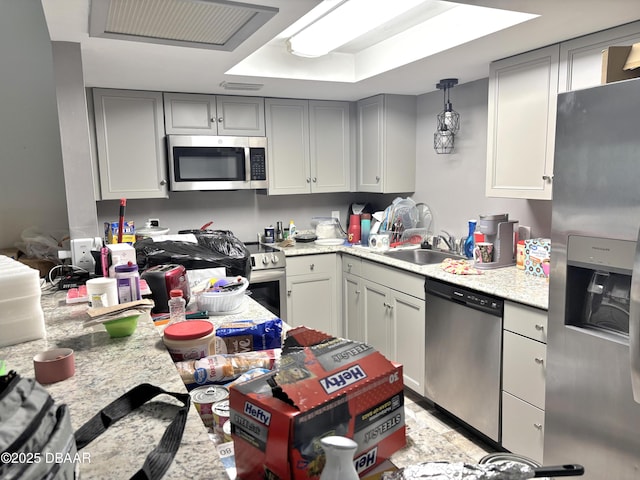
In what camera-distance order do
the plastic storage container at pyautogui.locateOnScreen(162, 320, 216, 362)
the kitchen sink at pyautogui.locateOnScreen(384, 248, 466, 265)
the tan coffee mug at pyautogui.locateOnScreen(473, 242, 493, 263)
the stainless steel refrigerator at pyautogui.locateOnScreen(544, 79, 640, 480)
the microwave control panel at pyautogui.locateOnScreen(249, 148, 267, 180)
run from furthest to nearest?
the microwave control panel at pyautogui.locateOnScreen(249, 148, 267, 180)
the kitchen sink at pyautogui.locateOnScreen(384, 248, 466, 265)
the tan coffee mug at pyautogui.locateOnScreen(473, 242, 493, 263)
the stainless steel refrigerator at pyautogui.locateOnScreen(544, 79, 640, 480)
the plastic storage container at pyautogui.locateOnScreen(162, 320, 216, 362)

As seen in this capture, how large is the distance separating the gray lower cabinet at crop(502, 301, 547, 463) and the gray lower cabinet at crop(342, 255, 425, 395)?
655mm

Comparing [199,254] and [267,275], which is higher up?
[199,254]

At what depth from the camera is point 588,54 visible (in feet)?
6.95

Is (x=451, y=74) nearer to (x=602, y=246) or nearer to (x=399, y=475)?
(x=602, y=246)

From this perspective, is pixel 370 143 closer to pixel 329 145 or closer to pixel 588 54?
pixel 329 145

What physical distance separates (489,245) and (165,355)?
2.05 meters

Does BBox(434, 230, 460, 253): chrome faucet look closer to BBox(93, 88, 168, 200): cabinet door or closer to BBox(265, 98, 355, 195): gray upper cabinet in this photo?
BBox(265, 98, 355, 195): gray upper cabinet

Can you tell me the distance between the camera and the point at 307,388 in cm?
73

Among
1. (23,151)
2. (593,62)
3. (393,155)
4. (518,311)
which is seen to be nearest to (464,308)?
(518,311)

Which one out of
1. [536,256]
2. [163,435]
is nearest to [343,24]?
[536,256]

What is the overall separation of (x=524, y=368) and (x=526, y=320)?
237 millimetres

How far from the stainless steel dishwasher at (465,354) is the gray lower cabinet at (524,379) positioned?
54 mm

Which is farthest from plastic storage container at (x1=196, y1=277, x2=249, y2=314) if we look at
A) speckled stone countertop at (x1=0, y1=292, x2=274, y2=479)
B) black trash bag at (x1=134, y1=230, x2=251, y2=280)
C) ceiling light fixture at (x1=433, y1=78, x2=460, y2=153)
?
ceiling light fixture at (x1=433, y1=78, x2=460, y2=153)

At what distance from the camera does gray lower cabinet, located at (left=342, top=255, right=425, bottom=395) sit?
9.39 feet
